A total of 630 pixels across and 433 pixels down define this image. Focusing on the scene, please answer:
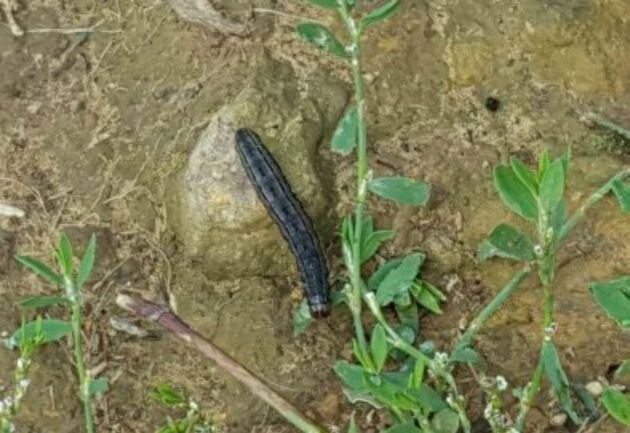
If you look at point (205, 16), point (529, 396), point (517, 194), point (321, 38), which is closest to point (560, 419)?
point (529, 396)

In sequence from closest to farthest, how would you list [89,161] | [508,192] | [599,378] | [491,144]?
1. [508,192]
2. [599,378]
3. [491,144]
4. [89,161]

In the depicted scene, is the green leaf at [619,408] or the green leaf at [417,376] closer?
the green leaf at [619,408]

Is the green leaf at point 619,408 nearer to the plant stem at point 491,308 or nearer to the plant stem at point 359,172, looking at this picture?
the plant stem at point 491,308

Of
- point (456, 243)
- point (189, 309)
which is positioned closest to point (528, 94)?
point (456, 243)

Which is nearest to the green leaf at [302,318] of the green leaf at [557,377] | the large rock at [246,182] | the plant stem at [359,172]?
the large rock at [246,182]

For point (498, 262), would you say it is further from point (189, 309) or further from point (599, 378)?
point (189, 309)

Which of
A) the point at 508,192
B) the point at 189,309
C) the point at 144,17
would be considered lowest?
the point at 189,309
